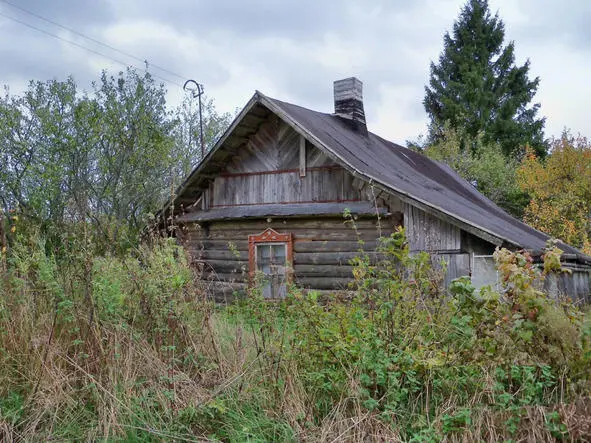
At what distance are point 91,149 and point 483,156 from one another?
1697cm

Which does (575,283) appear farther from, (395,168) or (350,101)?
(350,101)

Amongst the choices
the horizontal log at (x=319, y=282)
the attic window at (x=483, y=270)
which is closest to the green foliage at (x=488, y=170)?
the horizontal log at (x=319, y=282)

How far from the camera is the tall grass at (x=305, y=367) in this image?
4.05 meters

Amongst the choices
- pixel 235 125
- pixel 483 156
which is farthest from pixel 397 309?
pixel 483 156

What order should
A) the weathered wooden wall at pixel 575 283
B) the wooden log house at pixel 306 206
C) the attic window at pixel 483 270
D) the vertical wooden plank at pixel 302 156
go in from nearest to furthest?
1. the attic window at pixel 483 270
2. the wooden log house at pixel 306 206
3. the vertical wooden plank at pixel 302 156
4. the weathered wooden wall at pixel 575 283

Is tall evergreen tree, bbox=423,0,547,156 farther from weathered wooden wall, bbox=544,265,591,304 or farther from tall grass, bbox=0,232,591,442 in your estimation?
tall grass, bbox=0,232,591,442

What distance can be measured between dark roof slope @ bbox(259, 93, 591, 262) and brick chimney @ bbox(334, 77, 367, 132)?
1.26 feet

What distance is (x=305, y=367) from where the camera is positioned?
4.67m

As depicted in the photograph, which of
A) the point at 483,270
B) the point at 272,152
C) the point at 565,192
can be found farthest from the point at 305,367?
the point at 565,192

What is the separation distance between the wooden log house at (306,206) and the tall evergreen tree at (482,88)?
1882 centimetres

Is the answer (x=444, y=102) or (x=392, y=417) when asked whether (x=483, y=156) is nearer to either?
(x=444, y=102)

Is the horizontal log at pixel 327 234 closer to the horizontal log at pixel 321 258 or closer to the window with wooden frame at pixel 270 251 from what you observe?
the window with wooden frame at pixel 270 251

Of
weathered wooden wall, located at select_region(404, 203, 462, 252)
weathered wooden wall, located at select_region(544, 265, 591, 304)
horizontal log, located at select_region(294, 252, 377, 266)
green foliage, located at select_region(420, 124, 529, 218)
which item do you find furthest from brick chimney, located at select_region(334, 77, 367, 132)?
green foliage, located at select_region(420, 124, 529, 218)

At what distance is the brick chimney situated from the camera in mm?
15453
